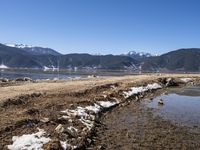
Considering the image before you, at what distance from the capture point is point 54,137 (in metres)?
22.0

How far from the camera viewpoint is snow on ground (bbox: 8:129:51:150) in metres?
19.5

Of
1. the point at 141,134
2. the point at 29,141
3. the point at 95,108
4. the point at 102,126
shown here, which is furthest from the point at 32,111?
the point at 95,108

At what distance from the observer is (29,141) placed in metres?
20.5

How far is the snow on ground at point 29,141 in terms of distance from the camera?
Result: 64.0 ft

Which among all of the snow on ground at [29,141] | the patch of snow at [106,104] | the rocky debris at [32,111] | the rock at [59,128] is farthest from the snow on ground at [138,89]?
the snow on ground at [29,141]

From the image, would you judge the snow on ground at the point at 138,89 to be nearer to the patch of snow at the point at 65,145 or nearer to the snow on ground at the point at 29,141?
the patch of snow at the point at 65,145

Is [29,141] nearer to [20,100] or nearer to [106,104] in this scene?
[20,100]

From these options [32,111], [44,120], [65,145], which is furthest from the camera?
[32,111]

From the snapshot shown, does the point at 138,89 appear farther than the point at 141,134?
Yes

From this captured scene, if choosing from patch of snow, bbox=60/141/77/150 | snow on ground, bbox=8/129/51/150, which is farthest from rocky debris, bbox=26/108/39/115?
patch of snow, bbox=60/141/77/150

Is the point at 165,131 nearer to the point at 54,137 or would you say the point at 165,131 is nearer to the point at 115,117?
the point at 115,117

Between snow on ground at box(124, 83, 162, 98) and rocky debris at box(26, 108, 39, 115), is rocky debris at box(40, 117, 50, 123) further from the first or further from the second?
snow on ground at box(124, 83, 162, 98)

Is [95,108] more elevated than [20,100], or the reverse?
[20,100]

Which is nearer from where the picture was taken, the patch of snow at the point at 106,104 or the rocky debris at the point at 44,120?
the rocky debris at the point at 44,120
